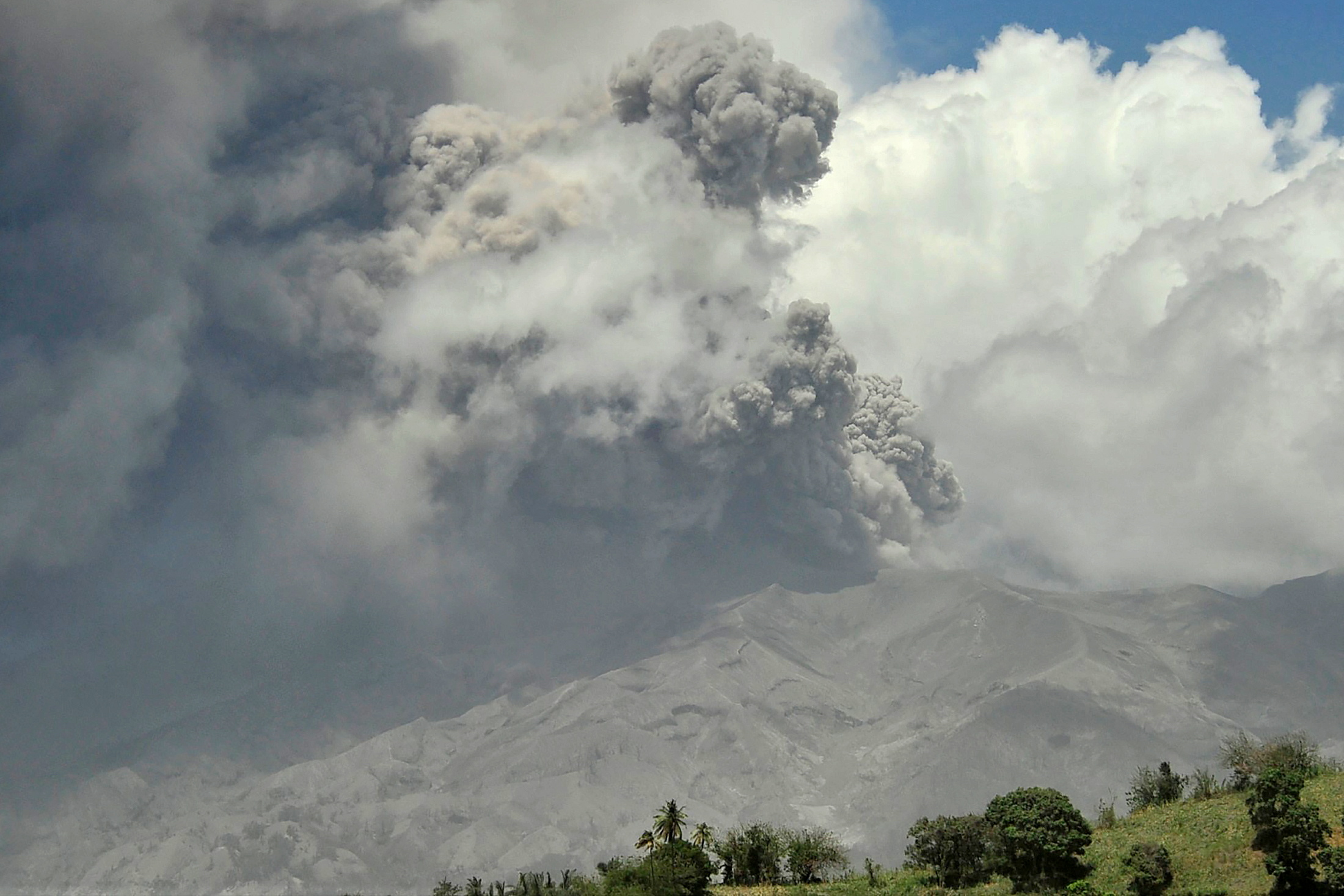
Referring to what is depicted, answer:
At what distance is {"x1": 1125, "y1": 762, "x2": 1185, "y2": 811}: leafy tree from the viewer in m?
65.1

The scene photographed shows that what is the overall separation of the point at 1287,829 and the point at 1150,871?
5.64 metres

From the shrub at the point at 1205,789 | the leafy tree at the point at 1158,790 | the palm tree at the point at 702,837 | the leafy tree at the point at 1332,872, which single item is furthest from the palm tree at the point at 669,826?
the leafy tree at the point at 1332,872

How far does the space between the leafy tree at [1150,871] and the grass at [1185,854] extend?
47 cm

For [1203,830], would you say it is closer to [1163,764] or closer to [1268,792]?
[1268,792]

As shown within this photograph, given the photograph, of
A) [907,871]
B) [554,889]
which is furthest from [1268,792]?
[554,889]

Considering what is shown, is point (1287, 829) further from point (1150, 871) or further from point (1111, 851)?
point (1111, 851)

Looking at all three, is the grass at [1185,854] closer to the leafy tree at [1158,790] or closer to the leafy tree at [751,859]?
the leafy tree at [1158,790]

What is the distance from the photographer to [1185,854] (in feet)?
170

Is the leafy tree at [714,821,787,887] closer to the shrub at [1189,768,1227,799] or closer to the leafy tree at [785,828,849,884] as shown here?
the leafy tree at [785,828,849,884]

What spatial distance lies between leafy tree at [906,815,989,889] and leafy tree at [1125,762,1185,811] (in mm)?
11256

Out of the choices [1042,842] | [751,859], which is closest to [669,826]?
[751,859]

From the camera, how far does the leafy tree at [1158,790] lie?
214 feet

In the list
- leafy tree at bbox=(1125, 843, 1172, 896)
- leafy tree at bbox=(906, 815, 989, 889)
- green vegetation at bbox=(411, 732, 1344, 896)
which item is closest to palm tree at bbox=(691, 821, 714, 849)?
green vegetation at bbox=(411, 732, 1344, 896)

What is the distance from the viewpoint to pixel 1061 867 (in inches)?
2131
